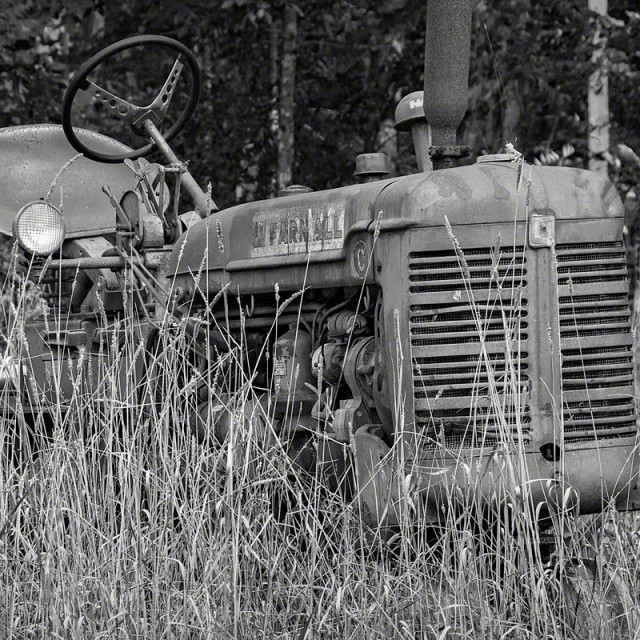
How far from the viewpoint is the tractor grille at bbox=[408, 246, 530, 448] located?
3295 mm

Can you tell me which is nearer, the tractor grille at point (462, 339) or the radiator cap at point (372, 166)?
the tractor grille at point (462, 339)

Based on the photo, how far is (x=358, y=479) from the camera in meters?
3.47

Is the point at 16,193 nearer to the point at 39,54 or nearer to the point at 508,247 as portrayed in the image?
the point at 508,247

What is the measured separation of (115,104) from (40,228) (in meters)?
0.55

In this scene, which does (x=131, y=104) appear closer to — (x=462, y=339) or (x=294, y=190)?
(x=294, y=190)

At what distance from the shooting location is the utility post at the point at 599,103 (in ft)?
26.5

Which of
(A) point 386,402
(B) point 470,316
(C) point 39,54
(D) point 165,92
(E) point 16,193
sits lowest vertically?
(A) point 386,402

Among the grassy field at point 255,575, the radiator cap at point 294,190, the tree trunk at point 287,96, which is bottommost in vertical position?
the grassy field at point 255,575

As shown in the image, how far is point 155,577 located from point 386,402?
2.66ft

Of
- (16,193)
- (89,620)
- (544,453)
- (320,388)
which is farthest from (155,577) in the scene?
(16,193)

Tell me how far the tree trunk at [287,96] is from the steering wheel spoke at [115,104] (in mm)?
3902

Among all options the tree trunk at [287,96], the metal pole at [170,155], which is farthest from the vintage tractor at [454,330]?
the tree trunk at [287,96]

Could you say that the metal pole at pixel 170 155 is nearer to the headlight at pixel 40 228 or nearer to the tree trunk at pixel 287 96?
the headlight at pixel 40 228

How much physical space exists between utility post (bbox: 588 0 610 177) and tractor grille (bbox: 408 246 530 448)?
16.0ft
